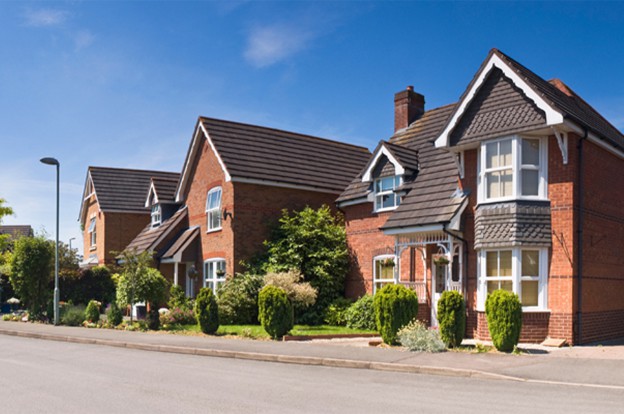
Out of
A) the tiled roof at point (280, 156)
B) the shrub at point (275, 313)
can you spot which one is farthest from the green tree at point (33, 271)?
the shrub at point (275, 313)

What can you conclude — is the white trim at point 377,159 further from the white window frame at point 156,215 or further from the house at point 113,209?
the house at point 113,209

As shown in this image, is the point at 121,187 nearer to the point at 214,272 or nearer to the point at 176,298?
the point at 176,298

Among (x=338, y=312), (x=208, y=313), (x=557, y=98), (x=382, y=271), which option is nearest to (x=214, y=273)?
(x=338, y=312)

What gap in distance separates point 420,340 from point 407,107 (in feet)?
48.2

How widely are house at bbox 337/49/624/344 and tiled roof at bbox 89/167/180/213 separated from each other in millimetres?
23715

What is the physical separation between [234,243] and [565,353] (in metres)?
14.6

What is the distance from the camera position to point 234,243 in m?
26.5

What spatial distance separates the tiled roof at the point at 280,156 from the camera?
27.8 metres

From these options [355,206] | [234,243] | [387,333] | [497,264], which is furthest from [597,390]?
[234,243]

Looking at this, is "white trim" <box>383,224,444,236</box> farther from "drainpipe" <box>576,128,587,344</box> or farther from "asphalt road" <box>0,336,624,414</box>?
"asphalt road" <box>0,336,624,414</box>

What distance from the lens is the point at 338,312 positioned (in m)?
24.2

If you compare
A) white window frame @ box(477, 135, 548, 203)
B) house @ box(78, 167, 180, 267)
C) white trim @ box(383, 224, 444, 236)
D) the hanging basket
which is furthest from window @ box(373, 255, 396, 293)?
house @ box(78, 167, 180, 267)

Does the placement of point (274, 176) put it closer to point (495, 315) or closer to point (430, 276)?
point (430, 276)

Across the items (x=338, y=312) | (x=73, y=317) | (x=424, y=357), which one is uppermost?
(x=424, y=357)
